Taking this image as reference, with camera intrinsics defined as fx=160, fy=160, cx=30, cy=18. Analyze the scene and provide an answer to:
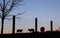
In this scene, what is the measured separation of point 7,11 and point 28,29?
2.38m

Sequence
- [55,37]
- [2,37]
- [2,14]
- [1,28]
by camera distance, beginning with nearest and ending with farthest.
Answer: [2,37] < [55,37] < [1,28] < [2,14]

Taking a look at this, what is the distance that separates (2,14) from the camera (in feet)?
44.1

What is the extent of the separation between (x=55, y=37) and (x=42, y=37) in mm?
973

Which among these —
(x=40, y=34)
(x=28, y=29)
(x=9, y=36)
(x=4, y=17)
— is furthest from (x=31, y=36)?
(x=4, y=17)

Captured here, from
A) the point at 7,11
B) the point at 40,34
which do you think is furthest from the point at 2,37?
the point at 7,11

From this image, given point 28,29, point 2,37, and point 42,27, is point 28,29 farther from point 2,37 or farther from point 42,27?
point 2,37

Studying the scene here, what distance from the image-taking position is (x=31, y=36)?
36.4 ft

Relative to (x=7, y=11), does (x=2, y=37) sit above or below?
below

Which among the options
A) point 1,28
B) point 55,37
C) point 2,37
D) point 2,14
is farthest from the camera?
point 2,14

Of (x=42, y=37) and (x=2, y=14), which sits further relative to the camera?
(x=2, y=14)

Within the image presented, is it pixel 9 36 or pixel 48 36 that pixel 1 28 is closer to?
pixel 9 36

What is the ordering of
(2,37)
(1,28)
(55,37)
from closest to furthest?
(2,37) < (55,37) < (1,28)

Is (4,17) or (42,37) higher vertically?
(4,17)

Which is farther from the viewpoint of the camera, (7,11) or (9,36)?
(7,11)
